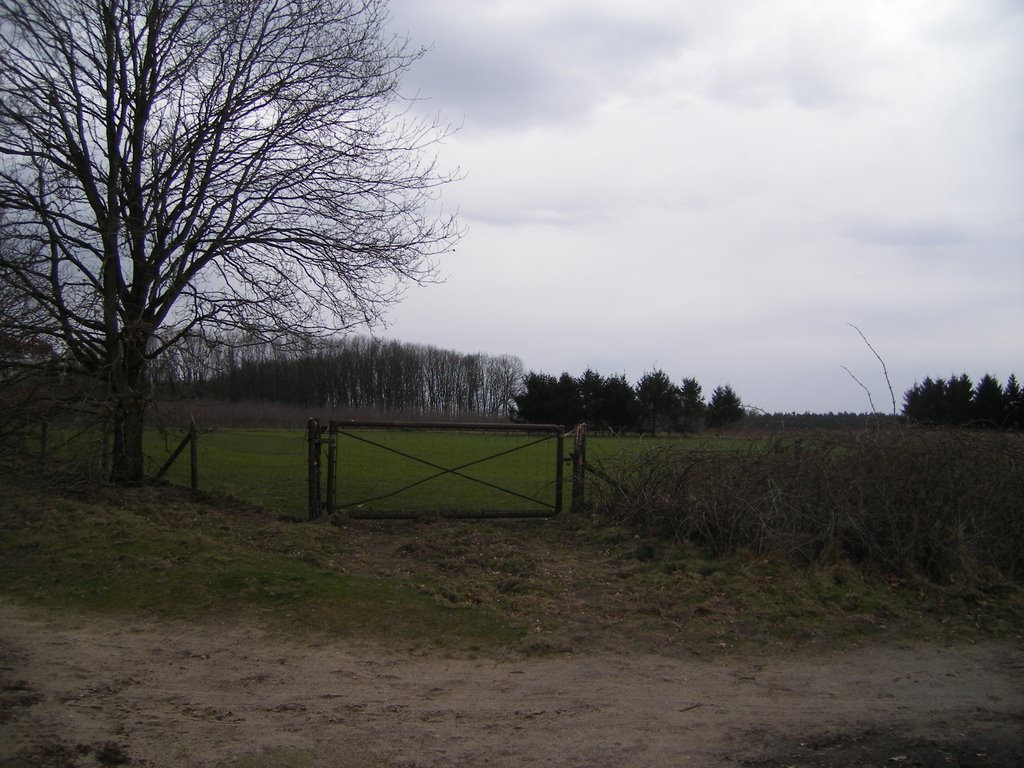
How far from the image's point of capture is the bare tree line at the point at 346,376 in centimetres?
1418

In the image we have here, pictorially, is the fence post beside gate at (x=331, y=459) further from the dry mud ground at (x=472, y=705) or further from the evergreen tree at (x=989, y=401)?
the evergreen tree at (x=989, y=401)

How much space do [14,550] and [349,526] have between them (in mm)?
4220

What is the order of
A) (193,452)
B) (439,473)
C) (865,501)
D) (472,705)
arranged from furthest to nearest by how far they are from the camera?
(193,452) → (439,473) → (865,501) → (472,705)

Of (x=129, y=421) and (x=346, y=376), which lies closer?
(x=129, y=421)

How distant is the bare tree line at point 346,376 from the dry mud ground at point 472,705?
7.66m

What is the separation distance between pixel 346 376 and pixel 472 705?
4194cm

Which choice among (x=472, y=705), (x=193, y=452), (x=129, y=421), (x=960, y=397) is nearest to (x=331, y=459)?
(x=193, y=452)

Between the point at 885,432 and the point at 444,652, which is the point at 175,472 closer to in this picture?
the point at 444,652

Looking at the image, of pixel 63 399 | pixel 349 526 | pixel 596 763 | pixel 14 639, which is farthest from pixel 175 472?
pixel 596 763

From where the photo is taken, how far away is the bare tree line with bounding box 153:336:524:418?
1418 centimetres

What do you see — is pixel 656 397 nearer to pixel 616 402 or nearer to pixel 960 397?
pixel 616 402

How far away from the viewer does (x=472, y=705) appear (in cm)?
542

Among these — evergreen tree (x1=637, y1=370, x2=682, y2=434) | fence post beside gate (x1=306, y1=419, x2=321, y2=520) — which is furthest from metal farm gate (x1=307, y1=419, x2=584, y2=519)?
evergreen tree (x1=637, y1=370, x2=682, y2=434)

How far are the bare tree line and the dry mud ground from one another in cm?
766
